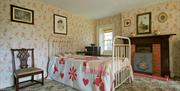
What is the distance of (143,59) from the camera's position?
3725mm

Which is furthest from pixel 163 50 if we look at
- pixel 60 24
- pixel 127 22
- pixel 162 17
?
pixel 60 24

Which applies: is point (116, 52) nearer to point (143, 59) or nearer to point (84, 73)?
point (84, 73)

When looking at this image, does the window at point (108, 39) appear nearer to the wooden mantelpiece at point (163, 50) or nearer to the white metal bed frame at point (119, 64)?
the wooden mantelpiece at point (163, 50)

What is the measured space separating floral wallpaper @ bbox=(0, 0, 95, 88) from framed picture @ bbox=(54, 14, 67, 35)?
15 cm

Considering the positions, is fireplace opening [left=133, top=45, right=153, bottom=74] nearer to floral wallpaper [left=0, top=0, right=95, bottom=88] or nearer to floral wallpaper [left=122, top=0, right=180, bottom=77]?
floral wallpaper [left=122, top=0, right=180, bottom=77]

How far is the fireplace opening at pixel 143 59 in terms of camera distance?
362 cm

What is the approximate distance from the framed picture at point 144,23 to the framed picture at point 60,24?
103 inches

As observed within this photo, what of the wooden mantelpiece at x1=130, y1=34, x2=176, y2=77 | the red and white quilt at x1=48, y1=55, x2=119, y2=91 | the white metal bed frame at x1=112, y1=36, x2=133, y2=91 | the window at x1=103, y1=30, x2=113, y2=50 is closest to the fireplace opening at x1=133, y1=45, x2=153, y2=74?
the wooden mantelpiece at x1=130, y1=34, x2=176, y2=77

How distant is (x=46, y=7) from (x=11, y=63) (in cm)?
184

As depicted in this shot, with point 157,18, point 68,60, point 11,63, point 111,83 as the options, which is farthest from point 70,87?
point 157,18

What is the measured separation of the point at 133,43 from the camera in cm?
400

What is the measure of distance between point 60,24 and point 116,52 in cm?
240

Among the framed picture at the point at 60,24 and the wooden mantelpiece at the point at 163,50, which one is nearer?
the wooden mantelpiece at the point at 163,50

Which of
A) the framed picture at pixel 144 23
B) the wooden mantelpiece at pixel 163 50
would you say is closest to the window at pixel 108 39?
the framed picture at pixel 144 23
